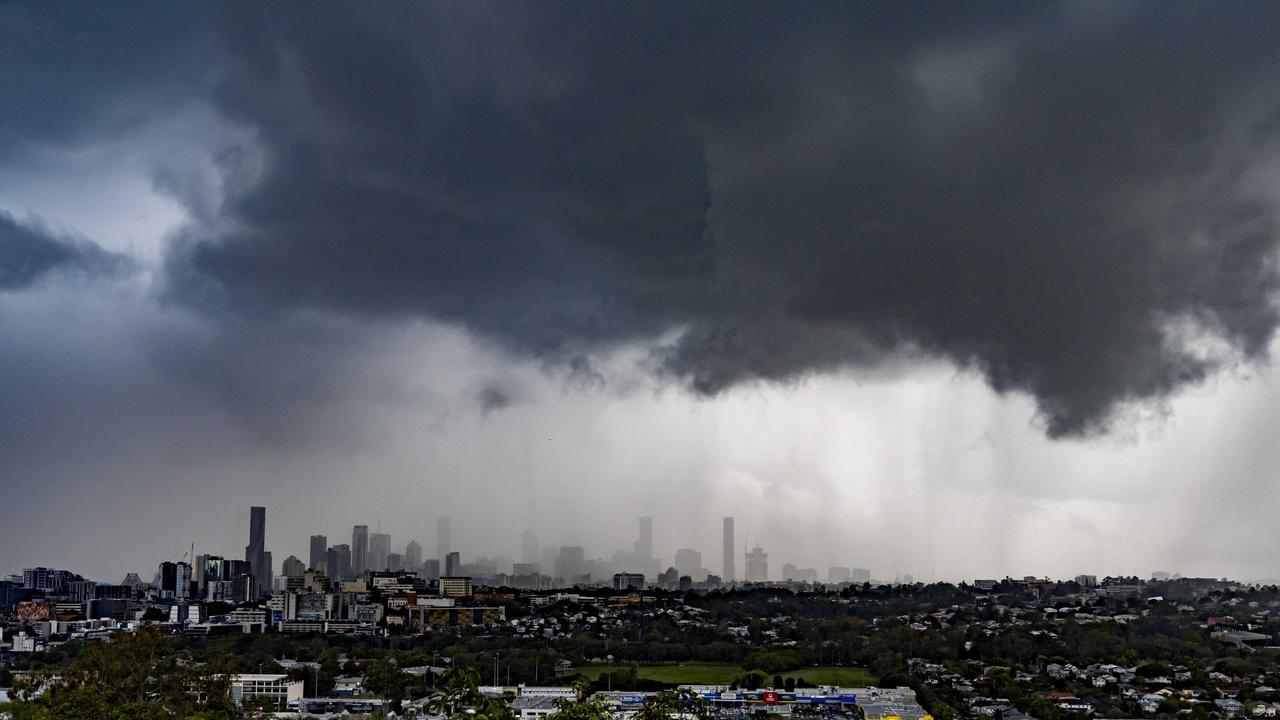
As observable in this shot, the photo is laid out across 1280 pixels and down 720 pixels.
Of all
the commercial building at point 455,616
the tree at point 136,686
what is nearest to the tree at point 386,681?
the tree at point 136,686

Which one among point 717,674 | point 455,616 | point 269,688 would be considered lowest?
point 717,674

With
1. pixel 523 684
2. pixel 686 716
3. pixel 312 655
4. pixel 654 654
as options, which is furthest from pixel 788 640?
pixel 686 716

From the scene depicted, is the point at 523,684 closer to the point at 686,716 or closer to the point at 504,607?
the point at 686,716

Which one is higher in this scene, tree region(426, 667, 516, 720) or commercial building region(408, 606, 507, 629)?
tree region(426, 667, 516, 720)

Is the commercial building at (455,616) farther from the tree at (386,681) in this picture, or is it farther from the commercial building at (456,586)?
the tree at (386,681)

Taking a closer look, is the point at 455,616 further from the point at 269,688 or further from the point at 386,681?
the point at 269,688

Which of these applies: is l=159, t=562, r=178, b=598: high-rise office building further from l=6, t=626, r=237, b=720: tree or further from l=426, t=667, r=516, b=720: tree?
l=426, t=667, r=516, b=720: tree

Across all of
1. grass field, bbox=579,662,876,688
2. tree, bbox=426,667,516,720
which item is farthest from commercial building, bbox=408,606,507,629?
tree, bbox=426,667,516,720

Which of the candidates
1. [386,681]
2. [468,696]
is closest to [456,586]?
[386,681]
